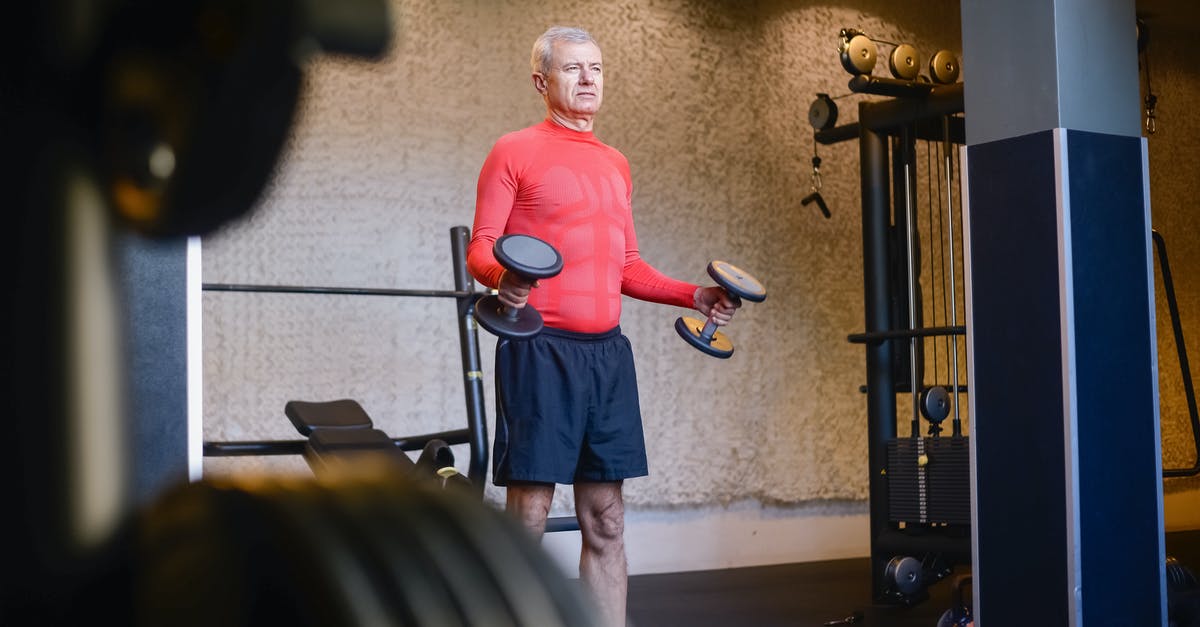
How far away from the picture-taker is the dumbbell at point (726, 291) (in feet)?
7.54

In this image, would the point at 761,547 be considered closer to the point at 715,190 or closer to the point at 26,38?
the point at 715,190

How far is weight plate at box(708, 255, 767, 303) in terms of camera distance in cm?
228

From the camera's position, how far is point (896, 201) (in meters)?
4.34

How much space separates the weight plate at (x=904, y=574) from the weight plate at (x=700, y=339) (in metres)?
1.65

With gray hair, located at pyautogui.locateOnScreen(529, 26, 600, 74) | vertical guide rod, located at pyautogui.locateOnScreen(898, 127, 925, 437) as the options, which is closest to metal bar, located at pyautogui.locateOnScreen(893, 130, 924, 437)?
vertical guide rod, located at pyautogui.locateOnScreen(898, 127, 925, 437)

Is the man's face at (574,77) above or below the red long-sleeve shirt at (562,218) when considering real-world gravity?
above

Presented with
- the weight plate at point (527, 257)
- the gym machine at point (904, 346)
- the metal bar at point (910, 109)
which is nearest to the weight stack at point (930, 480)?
the gym machine at point (904, 346)

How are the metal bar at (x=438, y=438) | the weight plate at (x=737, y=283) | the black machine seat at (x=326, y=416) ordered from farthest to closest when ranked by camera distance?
1. the metal bar at (x=438, y=438)
2. the black machine seat at (x=326, y=416)
3. the weight plate at (x=737, y=283)

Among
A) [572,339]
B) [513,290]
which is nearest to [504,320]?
[513,290]

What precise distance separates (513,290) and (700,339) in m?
0.51

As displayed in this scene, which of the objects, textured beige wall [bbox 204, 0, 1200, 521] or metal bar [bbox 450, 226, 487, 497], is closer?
metal bar [bbox 450, 226, 487, 497]

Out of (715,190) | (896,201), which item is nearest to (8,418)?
(896,201)

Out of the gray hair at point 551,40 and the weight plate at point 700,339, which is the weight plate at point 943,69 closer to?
the gray hair at point 551,40

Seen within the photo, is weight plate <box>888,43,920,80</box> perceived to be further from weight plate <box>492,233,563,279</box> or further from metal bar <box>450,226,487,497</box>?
weight plate <box>492,233,563,279</box>
